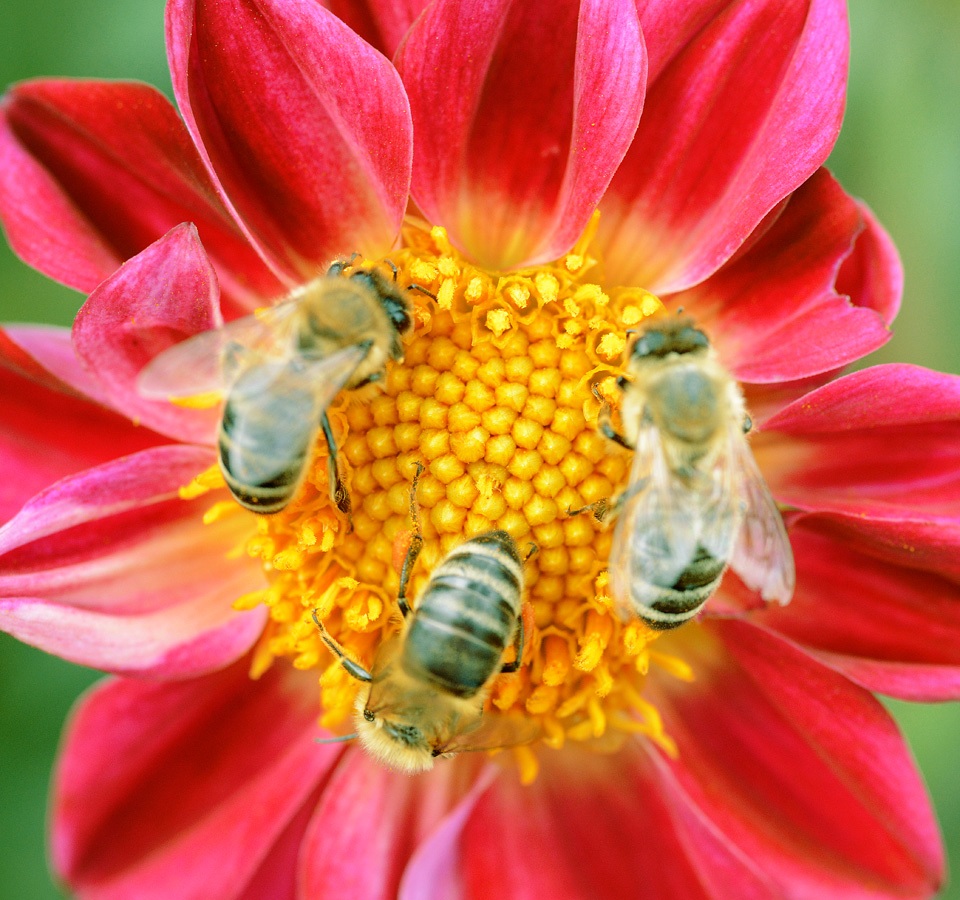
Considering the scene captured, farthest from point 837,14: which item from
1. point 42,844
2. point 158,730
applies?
point 42,844

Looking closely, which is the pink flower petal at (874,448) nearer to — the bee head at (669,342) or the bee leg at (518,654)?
the bee head at (669,342)

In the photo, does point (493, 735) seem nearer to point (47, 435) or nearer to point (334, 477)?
point (334, 477)

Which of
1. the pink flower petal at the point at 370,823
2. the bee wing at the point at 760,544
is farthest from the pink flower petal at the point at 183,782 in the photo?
the bee wing at the point at 760,544

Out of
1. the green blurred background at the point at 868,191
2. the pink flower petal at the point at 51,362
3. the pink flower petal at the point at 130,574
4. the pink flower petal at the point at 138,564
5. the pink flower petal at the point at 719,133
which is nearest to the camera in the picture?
the pink flower petal at the point at 719,133

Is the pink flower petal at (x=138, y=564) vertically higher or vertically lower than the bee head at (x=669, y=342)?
lower

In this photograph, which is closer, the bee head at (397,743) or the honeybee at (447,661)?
the honeybee at (447,661)

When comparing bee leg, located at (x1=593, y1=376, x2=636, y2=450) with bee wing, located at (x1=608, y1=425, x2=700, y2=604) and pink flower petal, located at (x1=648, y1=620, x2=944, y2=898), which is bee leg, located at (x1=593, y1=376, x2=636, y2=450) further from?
pink flower petal, located at (x1=648, y1=620, x2=944, y2=898)

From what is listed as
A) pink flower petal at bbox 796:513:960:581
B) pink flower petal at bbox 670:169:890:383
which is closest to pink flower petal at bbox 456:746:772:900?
pink flower petal at bbox 796:513:960:581
